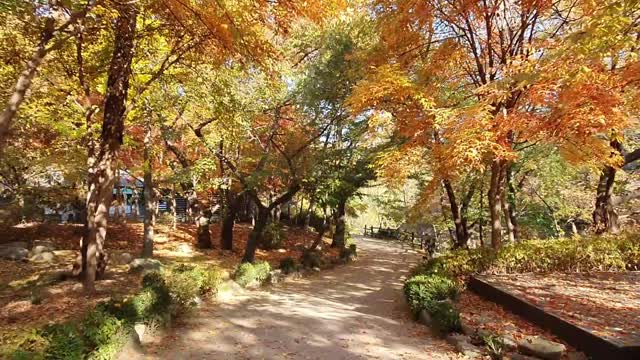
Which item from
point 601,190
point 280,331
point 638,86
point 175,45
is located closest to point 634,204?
point 601,190

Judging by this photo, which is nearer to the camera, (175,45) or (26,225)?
(175,45)

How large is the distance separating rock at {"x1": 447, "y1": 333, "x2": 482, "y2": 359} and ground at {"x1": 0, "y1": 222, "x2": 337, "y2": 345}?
715cm

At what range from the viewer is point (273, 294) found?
40.1 feet

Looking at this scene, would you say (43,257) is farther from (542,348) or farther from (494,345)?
(542,348)

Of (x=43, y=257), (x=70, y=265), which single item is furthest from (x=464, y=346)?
(x=43, y=257)

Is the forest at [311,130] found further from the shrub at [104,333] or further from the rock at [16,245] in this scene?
the rock at [16,245]

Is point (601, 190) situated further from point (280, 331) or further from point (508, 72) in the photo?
point (280, 331)

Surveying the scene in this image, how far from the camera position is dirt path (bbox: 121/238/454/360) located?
22.3 feet

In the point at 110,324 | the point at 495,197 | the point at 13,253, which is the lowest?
the point at 110,324

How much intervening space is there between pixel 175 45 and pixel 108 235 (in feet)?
39.3

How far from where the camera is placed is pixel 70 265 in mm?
13320

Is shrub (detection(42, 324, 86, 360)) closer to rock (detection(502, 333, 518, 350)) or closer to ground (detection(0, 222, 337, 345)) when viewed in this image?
ground (detection(0, 222, 337, 345))

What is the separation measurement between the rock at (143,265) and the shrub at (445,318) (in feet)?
29.6

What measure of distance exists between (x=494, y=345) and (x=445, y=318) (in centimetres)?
114
